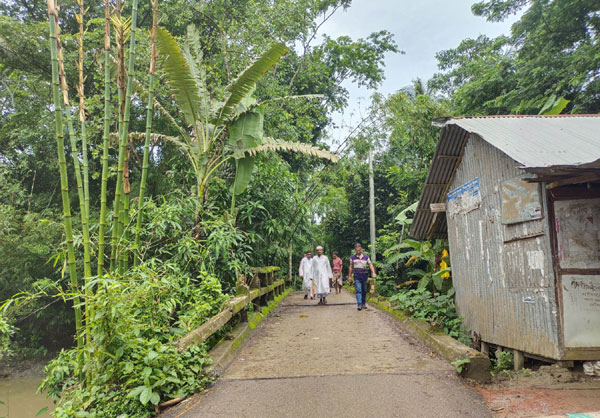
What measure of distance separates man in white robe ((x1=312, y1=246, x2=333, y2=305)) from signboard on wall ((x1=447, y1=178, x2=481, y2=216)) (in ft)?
16.4

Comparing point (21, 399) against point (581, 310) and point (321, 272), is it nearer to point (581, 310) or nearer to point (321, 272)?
point (321, 272)

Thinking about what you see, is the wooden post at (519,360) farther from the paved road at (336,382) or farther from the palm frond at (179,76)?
the palm frond at (179,76)

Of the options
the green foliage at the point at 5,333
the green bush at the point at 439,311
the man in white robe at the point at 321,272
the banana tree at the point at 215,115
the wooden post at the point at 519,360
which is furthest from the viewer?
the man in white robe at the point at 321,272

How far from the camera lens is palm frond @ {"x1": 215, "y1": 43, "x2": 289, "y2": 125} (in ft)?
25.4

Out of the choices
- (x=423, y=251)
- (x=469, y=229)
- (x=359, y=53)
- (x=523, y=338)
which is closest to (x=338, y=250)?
(x=359, y=53)

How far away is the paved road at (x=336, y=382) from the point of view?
411 centimetres

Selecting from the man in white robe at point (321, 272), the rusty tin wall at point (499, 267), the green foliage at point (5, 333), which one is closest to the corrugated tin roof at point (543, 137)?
the rusty tin wall at point (499, 267)

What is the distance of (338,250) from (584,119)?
19.6m

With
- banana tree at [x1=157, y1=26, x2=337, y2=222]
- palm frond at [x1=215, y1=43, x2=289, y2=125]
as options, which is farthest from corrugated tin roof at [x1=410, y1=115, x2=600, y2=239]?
palm frond at [x1=215, y1=43, x2=289, y2=125]

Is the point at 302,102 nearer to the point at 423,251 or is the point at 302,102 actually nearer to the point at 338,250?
the point at 423,251

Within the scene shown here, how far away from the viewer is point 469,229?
23.8ft

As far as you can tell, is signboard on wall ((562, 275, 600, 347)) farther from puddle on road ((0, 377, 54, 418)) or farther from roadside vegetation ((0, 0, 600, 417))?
puddle on road ((0, 377, 54, 418))

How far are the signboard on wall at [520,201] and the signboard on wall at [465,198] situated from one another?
3.05 feet

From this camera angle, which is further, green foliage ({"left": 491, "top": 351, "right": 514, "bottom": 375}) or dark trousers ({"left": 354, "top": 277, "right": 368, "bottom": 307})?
dark trousers ({"left": 354, "top": 277, "right": 368, "bottom": 307})
